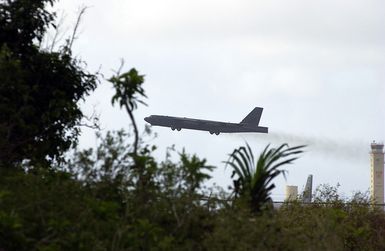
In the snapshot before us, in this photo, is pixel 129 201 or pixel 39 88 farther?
pixel 39 88

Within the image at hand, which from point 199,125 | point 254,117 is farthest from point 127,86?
point 254,117

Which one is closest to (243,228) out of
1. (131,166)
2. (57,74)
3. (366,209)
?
(131,166)

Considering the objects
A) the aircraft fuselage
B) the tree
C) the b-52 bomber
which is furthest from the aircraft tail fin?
the tree

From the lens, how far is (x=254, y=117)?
5664 inches

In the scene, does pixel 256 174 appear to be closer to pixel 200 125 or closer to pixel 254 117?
pixel 200 125

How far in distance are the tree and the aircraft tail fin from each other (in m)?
123

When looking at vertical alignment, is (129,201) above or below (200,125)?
below

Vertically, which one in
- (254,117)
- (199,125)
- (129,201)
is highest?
(254,117)

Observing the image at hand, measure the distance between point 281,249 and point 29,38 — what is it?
7.79 metres

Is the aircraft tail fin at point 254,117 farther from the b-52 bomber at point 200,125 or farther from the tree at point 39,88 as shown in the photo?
the tree at point 39,88

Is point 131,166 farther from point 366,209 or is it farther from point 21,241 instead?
point 366,209

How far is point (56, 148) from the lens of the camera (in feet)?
66.5

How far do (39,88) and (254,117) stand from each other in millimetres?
125127

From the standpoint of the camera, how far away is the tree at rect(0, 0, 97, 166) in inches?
734
